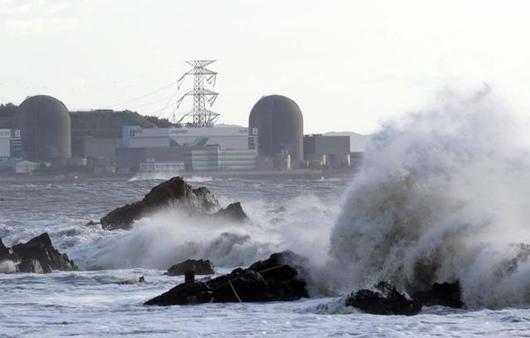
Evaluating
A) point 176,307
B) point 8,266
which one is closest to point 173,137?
point 8,266

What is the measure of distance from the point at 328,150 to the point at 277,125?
Answer: 14.9 m

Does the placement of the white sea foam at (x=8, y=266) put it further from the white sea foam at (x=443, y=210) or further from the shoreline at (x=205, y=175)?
the shoreline at (x=205, y=175)

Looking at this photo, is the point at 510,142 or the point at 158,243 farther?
the point at 158,243

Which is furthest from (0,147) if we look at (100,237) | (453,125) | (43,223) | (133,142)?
(453,125)

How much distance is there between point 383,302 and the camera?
713 inches

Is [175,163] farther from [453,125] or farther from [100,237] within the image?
[453,125]

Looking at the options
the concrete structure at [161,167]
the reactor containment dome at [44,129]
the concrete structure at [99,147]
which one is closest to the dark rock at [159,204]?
the concrete structure at [161,167]

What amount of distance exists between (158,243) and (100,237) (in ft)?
16.8

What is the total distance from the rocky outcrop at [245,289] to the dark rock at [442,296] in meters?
2.35

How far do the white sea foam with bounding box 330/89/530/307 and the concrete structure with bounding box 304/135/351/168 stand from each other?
146 meters

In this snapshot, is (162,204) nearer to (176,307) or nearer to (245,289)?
(245,289)

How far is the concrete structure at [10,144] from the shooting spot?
167250 mm

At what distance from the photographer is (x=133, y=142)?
553ft

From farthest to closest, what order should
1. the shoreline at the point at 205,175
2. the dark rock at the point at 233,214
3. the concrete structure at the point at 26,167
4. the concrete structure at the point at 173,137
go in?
the concrete structure at the point at 173,137 → the concrete structure at the point at 26,167 → the shoreline at the point at 205,175 → the dark rock at the point at 233,214
